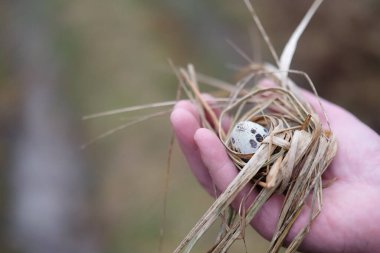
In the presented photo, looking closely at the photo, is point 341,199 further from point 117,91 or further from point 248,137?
point 117,91

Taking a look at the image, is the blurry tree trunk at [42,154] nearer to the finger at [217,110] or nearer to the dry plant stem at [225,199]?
the finger at [217,110]

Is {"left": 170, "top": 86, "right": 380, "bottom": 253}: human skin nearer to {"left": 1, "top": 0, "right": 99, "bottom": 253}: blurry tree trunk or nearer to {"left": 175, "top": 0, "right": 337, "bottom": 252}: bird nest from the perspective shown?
{"left": 175, "top": 0, "right": 337, "bottom": 252}: bird nest

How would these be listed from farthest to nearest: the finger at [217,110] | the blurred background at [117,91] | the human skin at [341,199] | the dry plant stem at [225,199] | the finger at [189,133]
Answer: the blurred background at [117,91], the finger at [217,110], the finger at [189,133], the human skin at [341,199], the dry plant stem at [225,199]

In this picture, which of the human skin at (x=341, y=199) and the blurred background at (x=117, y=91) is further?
the blurred background at (x=117, y=91)

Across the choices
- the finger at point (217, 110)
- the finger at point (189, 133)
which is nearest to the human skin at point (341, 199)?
the finger at point (189, 133)

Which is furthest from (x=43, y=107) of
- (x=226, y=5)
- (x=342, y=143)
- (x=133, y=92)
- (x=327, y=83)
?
(x=342, y=143)

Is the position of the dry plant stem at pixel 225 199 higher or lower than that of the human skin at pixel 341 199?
higher

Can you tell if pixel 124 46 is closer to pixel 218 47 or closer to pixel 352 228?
pixel 218 47

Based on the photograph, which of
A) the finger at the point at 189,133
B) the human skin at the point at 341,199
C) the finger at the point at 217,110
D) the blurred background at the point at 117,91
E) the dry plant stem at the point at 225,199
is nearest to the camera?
the dry plant stem at the point at 225,199
